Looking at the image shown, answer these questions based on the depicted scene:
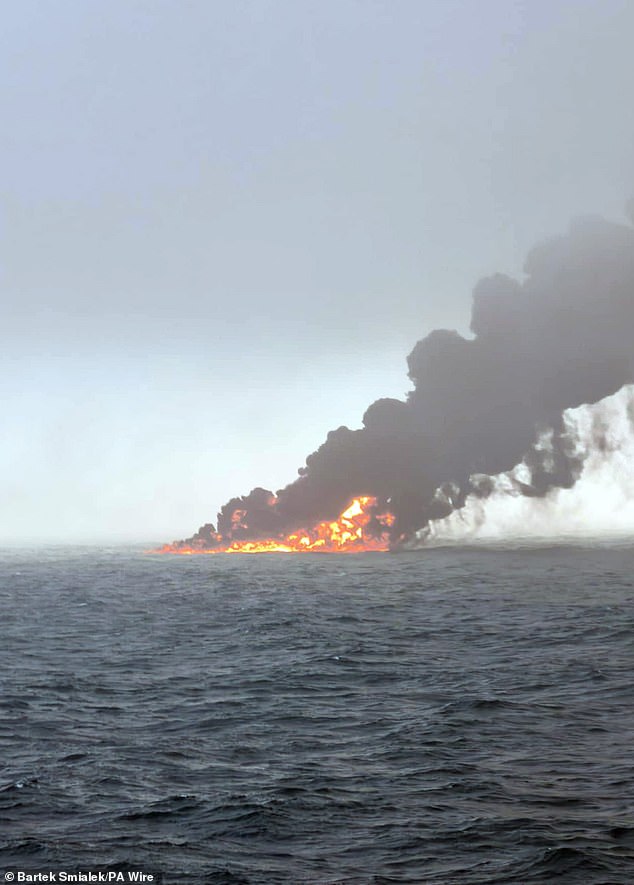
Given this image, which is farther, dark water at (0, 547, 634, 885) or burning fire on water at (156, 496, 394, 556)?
burning fire on water at (156, 496, 394, 556)

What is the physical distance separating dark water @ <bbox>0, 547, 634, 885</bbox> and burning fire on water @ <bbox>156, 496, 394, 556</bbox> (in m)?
116

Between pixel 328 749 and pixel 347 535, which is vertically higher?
pixel 347 535

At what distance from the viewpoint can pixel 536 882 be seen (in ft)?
58.2

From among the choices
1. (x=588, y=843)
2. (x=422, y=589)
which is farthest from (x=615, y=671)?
(x=422, y=589)

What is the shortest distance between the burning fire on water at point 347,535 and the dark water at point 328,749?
115740 millimetres

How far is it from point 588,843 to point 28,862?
1287 centimetres

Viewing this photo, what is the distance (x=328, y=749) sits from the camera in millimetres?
27641

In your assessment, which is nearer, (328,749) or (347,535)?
(328,749)

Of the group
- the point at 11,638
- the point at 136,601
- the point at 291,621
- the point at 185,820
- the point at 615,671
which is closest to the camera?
the point at 185,820

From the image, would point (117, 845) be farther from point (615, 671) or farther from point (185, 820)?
point (615, 671)

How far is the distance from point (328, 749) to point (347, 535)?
15734 centimetres

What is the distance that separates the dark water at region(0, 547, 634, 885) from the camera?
63.4ft

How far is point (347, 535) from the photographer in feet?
605

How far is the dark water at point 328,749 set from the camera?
761 inches
